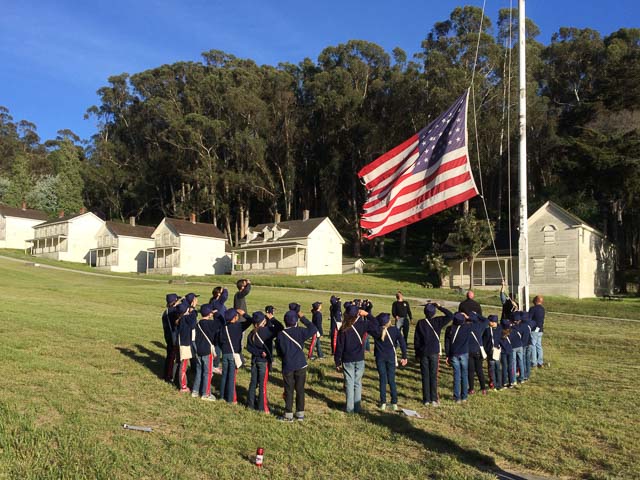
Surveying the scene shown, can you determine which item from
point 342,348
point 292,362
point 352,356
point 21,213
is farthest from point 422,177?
point 21,213

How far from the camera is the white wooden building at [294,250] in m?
60.0

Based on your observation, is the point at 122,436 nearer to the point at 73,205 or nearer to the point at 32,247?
the point at 32,247

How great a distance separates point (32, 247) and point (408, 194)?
7330 centimetres

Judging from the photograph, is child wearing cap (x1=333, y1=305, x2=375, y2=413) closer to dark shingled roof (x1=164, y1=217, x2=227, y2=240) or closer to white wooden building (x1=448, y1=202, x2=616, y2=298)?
white wooden building (x1=448, y1=202, x2=616, y2=298)

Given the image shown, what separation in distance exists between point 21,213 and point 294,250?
42.5 metres

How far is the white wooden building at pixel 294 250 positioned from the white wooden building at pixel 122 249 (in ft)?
39.4

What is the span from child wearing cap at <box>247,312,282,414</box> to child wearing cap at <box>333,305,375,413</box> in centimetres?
125

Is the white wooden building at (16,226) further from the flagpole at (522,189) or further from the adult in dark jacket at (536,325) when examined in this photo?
the flagpole at (522,189)

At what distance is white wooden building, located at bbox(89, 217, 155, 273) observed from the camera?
220ft

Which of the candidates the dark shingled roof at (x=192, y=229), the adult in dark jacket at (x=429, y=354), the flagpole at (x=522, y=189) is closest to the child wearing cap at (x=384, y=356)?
the adult in dark jacket at (x=429, y=354)

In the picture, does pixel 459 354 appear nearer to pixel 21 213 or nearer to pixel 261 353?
pixel 261 353

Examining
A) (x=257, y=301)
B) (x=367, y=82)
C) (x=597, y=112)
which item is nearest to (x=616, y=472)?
(x=257, y=301)

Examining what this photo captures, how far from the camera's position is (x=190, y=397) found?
36.5ft

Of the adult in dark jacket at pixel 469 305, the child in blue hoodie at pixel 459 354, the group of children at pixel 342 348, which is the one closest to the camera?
the group of children at pixel 342 348
